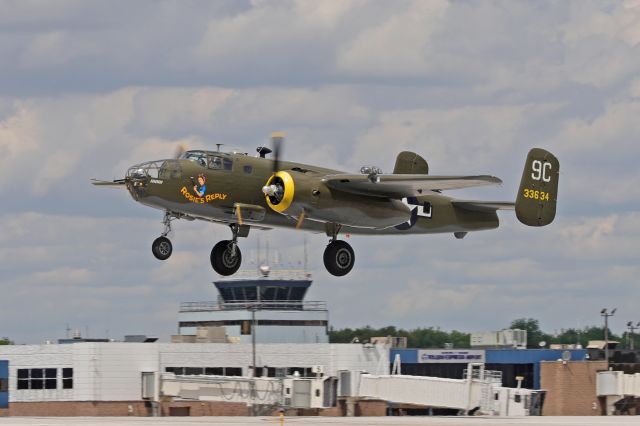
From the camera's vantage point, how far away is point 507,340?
96.6 metres

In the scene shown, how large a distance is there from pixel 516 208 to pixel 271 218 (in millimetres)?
10720

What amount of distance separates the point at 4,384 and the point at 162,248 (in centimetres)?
3827

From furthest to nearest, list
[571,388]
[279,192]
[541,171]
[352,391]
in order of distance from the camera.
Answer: [571,388] < [352,391] < [541,171] < [279,192]

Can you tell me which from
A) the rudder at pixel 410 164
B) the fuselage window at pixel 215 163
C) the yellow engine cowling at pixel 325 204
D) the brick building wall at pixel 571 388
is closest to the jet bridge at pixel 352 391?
the brick building wall at pixel 571 388

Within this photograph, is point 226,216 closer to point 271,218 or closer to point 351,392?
point 271,218

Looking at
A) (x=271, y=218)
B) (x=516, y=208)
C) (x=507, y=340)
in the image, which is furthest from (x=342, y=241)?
(x=507, y=340)

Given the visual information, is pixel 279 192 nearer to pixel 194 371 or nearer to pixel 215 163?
pixel 215 163

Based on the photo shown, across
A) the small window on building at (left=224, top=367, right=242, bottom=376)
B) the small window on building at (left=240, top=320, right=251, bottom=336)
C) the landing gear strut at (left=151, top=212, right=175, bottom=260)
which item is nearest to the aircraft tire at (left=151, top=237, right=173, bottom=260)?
the landing gear strut at (left=151, top=212, right=175, bottom=260)

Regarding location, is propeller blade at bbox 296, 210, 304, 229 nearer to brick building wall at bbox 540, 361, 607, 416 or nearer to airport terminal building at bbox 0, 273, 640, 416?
airport terminal building at bbox 0, 273, 640, 416

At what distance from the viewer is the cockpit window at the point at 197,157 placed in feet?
144

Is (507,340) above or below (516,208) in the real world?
below

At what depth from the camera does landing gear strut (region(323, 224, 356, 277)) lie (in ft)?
152

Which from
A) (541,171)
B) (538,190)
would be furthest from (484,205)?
(541,171)

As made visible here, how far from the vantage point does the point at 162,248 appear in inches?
1766
